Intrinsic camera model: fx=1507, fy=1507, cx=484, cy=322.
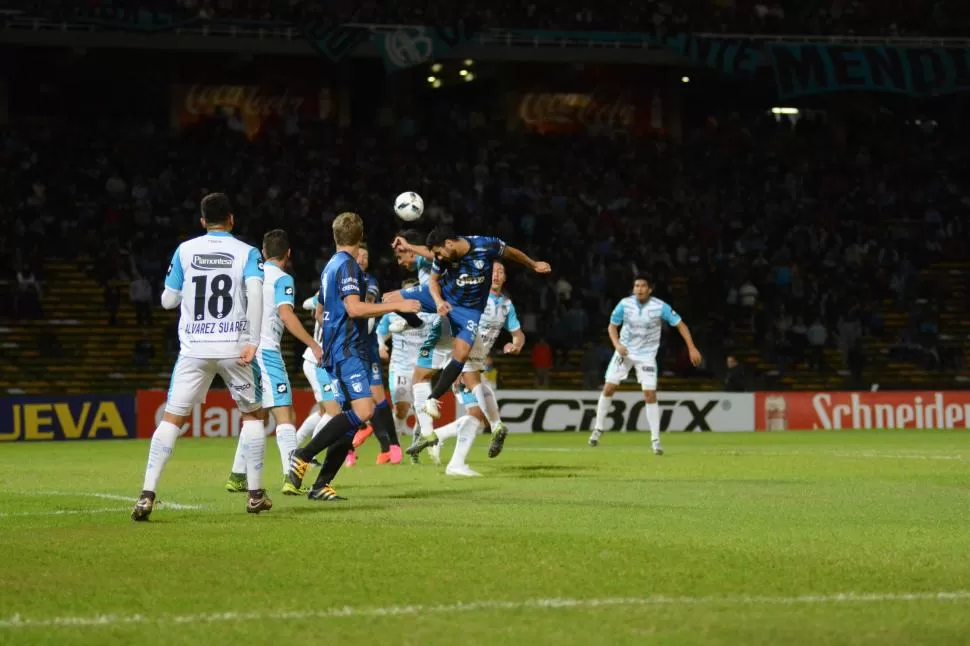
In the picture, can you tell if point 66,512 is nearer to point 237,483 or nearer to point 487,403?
point 237,483

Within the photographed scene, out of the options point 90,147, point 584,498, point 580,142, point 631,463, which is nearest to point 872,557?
point 584,498

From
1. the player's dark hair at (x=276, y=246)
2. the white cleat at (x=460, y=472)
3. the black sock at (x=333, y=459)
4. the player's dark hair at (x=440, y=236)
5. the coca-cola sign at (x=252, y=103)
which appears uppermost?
the coca-cola sign at (x=252, y=103)

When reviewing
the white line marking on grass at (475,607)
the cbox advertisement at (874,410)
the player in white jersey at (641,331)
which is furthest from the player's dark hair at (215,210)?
the cbox advertisement at (874,410)

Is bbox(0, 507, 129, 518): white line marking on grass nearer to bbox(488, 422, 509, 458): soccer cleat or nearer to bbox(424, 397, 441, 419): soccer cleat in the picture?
bbox(424, 397, 441, 419): soccer cleat

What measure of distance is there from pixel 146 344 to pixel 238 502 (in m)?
21.7

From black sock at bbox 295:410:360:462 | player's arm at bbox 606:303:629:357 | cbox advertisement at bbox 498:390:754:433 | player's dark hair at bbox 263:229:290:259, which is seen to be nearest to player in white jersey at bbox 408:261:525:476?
player's arm at bbox 606:303:629:357

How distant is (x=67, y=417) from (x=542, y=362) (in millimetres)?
11261

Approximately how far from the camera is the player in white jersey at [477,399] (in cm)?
1658

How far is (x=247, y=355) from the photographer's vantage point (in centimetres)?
1131

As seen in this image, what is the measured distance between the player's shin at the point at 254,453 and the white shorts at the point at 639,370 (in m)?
11.7

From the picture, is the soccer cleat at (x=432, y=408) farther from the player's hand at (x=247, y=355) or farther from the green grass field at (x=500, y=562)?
the player's hand at (x=247, y=355)

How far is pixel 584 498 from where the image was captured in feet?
44.4

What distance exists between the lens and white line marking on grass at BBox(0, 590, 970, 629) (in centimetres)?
701

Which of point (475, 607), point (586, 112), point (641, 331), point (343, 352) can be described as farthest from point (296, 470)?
point (586, 112)
